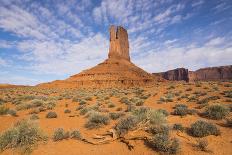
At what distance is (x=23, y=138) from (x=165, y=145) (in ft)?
15.1

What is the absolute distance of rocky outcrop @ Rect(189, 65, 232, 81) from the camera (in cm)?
10494

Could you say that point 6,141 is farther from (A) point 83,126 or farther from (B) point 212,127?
(B) point 212,127

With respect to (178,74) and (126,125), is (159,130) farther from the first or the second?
(178,74)

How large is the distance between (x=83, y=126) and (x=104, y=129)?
123 cm

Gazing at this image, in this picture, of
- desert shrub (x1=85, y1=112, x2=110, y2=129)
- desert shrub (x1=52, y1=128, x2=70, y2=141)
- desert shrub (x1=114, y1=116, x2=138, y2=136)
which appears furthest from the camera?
desert shrub (x1=85, y1=112, x2=110, y2=129)

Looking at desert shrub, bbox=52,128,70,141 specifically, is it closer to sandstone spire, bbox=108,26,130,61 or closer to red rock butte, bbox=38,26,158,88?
red rock butte, bbox=38,26,158,88

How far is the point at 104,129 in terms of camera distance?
8227mm

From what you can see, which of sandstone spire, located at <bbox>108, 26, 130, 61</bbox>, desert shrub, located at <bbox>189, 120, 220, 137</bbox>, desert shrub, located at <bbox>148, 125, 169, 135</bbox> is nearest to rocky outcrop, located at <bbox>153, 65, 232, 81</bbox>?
sandstone spire, located at <bbox>108, 26, 130, 61</bbox>

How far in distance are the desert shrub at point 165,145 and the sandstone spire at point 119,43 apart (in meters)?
71.0

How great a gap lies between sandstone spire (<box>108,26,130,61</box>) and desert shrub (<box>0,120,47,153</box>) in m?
70.0

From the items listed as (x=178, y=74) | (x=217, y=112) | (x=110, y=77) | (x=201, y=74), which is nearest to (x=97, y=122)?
(x=217, y=112)

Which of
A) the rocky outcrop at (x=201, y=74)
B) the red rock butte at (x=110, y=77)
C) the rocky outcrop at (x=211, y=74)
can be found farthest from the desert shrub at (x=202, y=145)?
the rocky outcrop at (x=201, y=74)

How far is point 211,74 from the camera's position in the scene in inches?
4466

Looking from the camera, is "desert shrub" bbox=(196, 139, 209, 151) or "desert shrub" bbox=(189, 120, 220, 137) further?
"desert shrub" bbox=(189, 120, 220, 137)
